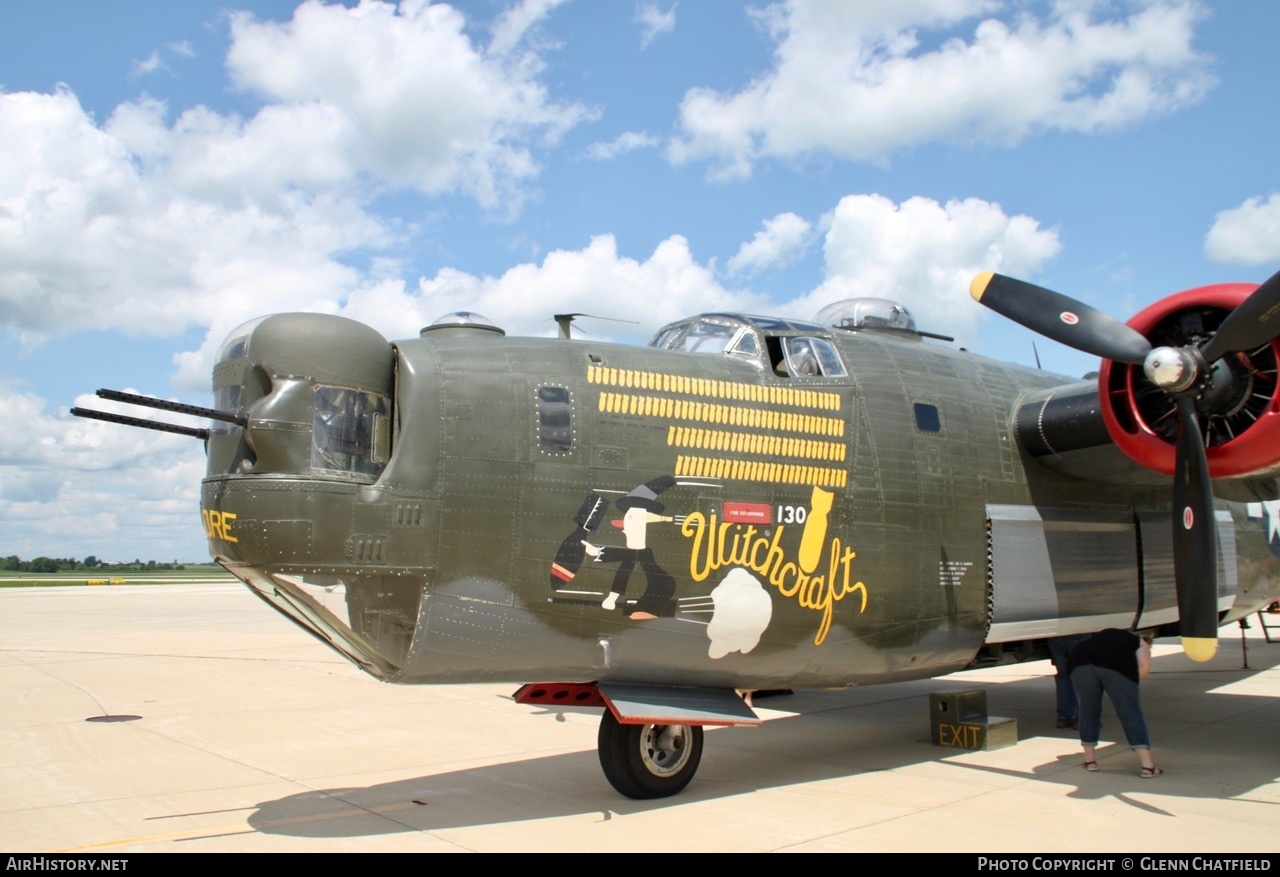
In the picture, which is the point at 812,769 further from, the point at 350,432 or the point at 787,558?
the point at 350,432

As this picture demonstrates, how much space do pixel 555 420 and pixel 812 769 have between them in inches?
184

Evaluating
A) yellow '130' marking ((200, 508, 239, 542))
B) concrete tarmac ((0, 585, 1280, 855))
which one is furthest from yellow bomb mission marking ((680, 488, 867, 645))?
yellow '130' marking ((200, 508, 239, 542))

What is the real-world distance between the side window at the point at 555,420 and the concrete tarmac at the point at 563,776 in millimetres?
3017

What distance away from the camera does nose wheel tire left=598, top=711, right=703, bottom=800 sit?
27.4 feet

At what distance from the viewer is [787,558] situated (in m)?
8.80

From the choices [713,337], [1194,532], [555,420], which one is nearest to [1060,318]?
[1194,532]

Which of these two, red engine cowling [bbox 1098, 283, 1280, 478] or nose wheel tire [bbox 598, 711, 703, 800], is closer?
nose wheel tire [bbox 598, 711, 703, 800]

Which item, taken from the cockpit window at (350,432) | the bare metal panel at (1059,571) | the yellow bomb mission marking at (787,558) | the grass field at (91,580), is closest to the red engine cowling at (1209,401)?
the bare metal panel at (1059,571)

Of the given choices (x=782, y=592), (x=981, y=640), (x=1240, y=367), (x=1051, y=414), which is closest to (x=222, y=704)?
(x=782, y=592)

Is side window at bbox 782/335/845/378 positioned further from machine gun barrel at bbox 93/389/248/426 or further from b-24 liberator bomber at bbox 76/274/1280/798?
machine gun barrel at bbox 93/389/248/426

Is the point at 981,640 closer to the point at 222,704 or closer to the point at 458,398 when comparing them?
the point at 458,398

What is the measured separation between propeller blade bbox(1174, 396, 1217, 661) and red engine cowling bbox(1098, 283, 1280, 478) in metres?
0.39

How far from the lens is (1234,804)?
822 centimetres

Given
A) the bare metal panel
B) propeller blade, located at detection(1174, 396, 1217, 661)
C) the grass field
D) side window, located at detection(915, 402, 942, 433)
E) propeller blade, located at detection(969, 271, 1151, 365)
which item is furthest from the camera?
the grass field
